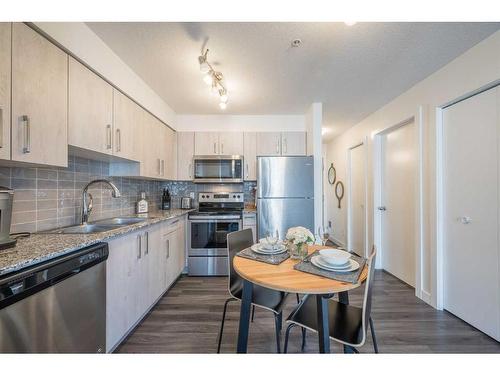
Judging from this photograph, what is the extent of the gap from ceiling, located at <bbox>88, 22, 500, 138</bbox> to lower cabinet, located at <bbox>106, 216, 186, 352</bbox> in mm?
1563

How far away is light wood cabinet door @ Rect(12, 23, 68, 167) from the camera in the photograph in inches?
45.0

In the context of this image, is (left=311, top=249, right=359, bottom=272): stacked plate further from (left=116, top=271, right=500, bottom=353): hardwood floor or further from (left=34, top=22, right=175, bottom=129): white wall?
(left=34, top=22, right=175, bottom=129): white wall

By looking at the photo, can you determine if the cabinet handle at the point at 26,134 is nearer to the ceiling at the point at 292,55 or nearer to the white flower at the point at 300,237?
the ceiling at the point at 292,55

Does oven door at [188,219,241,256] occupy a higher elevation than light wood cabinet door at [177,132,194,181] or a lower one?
lower

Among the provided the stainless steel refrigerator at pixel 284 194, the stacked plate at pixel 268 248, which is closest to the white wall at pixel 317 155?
the stainless steel refrigerator at pixel 284 194

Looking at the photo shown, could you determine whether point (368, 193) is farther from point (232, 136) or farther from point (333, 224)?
point (232, 136)

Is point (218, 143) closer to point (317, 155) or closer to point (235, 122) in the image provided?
point (235, 122)

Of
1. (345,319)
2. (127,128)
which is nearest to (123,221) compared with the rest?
(127,128)

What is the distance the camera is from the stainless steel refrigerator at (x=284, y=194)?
2.97 metres

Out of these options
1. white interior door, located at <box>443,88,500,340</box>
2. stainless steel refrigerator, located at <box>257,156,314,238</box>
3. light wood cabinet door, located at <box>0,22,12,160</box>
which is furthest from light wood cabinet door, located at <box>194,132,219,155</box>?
white interior door, located at <box>443,88,500,340</box>

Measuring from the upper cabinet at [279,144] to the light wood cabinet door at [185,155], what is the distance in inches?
42.6

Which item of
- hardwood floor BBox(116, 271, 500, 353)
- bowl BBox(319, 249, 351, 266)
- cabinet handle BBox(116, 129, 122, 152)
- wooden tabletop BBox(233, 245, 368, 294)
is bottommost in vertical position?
hardwood floor BBox(116, 271, 500, 353)

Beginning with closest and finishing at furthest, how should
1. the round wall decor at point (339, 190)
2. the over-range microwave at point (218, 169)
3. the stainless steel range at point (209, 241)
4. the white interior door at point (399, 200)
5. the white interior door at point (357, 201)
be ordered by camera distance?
the white interior door at point (399, 200)
the stainless steel range at point (209, 241)
the over-range microwave at point (218, 169)
the white interior door at point (357, 201)
the round wall decor at point (339, 190)

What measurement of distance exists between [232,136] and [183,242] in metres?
1.76
